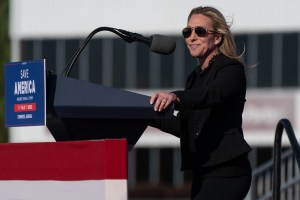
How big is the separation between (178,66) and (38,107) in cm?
3139

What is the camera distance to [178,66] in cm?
3603

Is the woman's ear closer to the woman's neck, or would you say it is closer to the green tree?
the woman's neck

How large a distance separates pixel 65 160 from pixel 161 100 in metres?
0.49

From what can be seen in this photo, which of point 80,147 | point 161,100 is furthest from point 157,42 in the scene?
point 80,147

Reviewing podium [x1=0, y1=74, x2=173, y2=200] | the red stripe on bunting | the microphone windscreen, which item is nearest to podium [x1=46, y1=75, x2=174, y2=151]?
podium [x1=0, y1=74, x2=173, y2=200]

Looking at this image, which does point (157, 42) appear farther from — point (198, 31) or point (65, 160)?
point (65, 160)

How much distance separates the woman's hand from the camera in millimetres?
4734

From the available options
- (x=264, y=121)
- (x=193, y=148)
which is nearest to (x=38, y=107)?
(x=193, y=148)

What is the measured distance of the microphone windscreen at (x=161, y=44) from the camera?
527 centimetres

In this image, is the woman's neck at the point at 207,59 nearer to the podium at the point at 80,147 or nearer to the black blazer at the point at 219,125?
the black blazer at the point at 219,125

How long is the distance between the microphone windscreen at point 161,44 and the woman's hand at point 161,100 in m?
0.51

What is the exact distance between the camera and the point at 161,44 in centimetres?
529

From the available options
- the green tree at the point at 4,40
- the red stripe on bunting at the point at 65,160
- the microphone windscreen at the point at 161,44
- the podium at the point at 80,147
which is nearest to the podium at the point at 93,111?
the podium at the point at 80,147

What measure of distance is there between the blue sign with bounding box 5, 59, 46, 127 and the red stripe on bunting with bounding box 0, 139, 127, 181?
16 centimetres
